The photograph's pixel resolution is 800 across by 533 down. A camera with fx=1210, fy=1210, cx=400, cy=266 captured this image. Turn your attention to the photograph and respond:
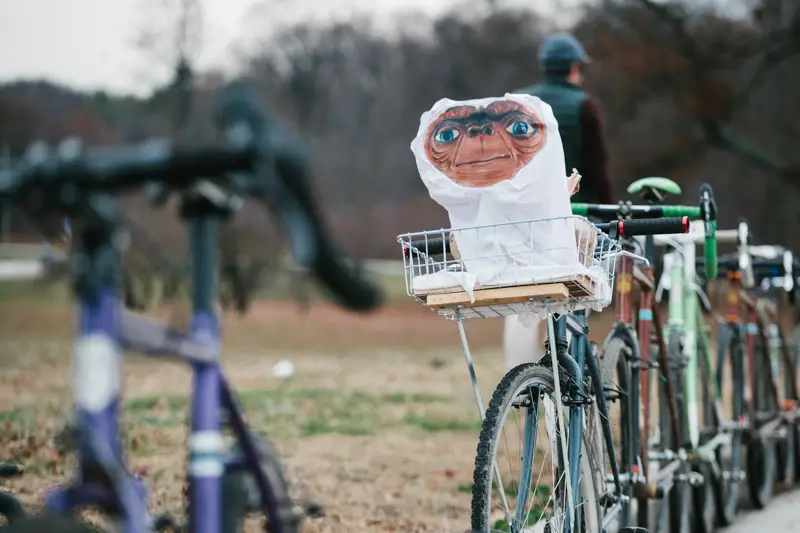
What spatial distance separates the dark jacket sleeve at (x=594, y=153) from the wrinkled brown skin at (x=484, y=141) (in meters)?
1.85

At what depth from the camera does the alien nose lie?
3705 mm

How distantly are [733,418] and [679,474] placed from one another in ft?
3.94

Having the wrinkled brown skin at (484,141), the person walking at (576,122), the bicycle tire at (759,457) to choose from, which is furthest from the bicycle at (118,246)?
the bicycle tire at (759,457)

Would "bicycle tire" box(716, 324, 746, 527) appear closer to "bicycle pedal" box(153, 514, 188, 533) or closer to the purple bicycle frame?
"bicycle pedal" box(153, 514, 188, 533)

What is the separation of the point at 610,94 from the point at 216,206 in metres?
26.4

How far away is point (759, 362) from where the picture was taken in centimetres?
719

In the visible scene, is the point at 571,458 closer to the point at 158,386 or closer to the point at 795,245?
the point at 158,386

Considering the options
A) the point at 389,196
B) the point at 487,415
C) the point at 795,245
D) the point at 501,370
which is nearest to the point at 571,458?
the point at 487,415

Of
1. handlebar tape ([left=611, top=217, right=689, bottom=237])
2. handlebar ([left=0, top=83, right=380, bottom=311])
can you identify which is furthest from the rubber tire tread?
handlebar ([left=0, top=83, right=380, bottom=311])

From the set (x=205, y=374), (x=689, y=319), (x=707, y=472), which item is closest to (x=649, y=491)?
(x=707, y=472)

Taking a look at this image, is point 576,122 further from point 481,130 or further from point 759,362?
point 759,362

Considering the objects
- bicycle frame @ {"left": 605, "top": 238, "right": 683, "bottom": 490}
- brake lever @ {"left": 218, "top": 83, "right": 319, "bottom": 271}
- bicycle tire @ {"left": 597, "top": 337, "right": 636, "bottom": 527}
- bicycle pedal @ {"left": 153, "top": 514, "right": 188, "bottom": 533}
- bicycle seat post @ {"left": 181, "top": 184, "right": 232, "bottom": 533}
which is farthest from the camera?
bicycle frame @ {"left": 605, "top": 238, "right": 683, "bottom": 490}

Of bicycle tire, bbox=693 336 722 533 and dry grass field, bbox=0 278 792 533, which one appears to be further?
dry grass field, bbox=0 278 792 533

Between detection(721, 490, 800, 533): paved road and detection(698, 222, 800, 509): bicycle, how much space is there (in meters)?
0.11
